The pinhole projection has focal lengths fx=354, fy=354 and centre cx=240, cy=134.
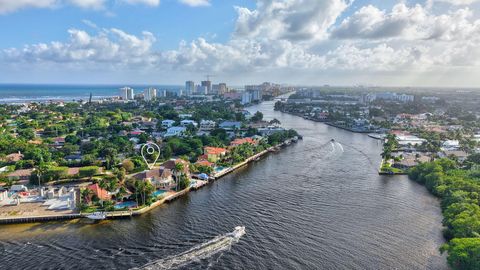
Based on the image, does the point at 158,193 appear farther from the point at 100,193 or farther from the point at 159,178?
the point at 100,193

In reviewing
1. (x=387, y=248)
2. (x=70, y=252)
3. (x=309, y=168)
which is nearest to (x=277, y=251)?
(x=387, y=248)

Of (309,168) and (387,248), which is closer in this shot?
(387,248)

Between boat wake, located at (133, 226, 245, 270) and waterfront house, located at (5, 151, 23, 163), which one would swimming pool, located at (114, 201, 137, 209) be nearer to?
boat wake, located at (133, 226, 245, 270)

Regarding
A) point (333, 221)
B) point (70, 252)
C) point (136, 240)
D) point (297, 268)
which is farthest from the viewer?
point (333, 221)

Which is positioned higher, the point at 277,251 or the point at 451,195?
the point at 451,195

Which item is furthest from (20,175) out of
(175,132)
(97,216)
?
(175,132)

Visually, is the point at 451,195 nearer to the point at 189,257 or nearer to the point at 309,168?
the point at 309,168

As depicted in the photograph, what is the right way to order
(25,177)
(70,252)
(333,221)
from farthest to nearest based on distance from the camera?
1. (25,177)
2. (333,221)
3. (70,252)

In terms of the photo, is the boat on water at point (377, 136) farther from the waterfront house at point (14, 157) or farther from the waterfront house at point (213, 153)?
the waterfront house at point (14, 157)
